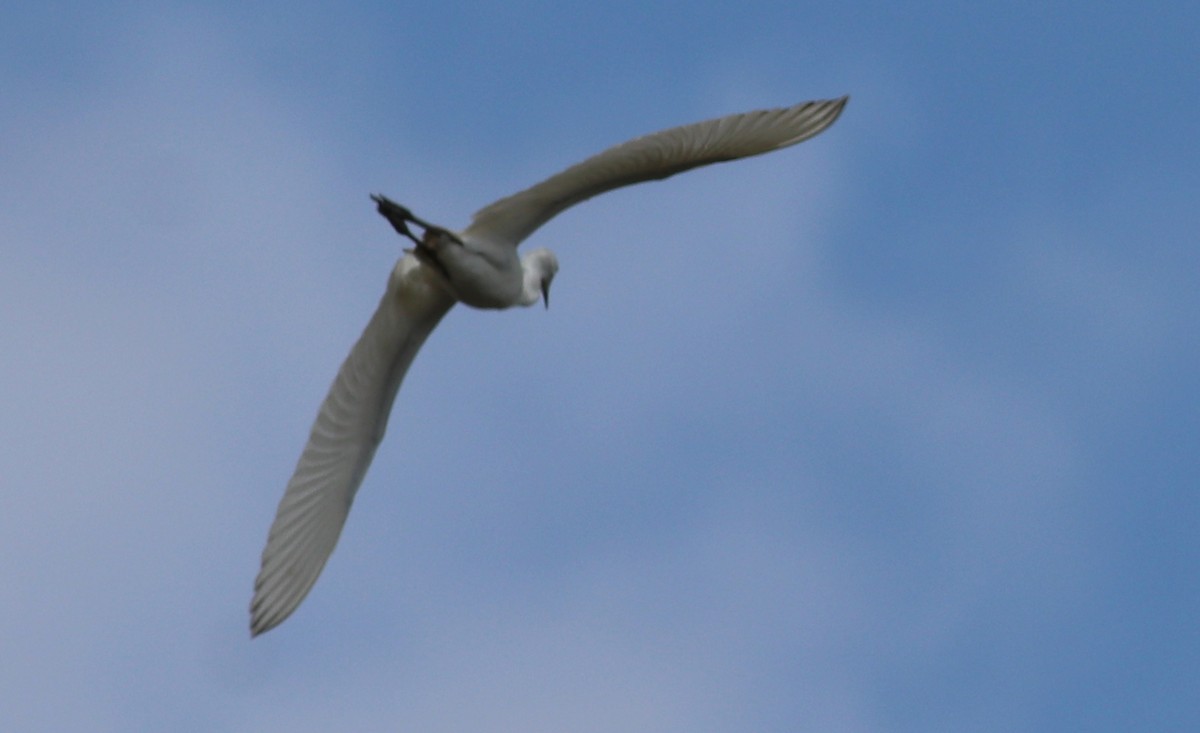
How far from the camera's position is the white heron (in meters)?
16.6

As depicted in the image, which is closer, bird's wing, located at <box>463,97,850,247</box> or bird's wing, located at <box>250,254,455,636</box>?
bird's wing, located at <box>463,97,850,247</box>

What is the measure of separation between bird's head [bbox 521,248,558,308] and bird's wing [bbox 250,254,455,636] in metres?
0.59

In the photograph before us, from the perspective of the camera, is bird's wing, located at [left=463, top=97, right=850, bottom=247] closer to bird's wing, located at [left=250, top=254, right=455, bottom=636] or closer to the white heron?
the white heron

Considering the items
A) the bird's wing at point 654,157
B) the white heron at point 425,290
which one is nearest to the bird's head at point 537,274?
the white heron at point 425,290

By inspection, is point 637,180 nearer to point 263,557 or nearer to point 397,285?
point 397,285

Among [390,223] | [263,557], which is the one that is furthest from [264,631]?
[390,223]

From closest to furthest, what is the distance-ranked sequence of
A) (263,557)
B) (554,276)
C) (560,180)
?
(560,180)
(263,557)
(554,276)

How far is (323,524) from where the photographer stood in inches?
717

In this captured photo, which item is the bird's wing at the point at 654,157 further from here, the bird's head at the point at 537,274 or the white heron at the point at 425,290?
the bird's head at the point at 537,274

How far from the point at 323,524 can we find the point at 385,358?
1.32 meters

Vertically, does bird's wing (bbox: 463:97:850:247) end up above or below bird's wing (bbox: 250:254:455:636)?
above

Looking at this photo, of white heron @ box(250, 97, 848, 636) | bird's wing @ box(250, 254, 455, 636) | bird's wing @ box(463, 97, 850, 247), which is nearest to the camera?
bird's wing @ box(463, 97, 850, 247)

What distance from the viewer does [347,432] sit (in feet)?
60.4

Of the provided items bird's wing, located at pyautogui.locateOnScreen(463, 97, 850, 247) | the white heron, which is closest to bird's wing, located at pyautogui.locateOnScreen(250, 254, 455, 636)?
the white heron
